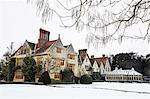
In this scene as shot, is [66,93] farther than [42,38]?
No

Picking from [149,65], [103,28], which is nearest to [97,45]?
[103,28]

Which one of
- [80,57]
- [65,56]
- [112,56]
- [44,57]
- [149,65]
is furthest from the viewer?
[112,56]

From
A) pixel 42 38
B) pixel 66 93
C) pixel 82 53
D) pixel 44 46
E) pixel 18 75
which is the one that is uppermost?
pixel 42 38

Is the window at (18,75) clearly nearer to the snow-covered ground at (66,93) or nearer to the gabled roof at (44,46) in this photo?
the gabled roof at (44,46)

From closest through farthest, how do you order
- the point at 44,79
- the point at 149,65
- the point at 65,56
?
the point at 44,79 < the point at 65,56 < the point at 149,65

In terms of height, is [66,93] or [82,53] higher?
[82,53]

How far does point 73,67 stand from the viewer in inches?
1741

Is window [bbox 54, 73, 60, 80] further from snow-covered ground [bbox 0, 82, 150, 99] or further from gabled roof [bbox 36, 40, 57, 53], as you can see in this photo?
snow-covered ground [bbox 0, 82, 150, 99]

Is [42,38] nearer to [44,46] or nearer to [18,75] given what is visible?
[44,46]

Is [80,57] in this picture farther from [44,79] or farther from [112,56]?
[112,56]

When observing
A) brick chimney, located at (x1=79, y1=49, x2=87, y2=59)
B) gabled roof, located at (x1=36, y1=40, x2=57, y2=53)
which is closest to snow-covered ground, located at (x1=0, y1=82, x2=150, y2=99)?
gabled roof, located at (x1=36, y1=40, x2=57, y2=53)

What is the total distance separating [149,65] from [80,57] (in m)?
25.4

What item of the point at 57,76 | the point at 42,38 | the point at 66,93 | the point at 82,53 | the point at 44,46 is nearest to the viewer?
the point at 66,93

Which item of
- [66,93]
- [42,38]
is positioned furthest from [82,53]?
[66,93]
